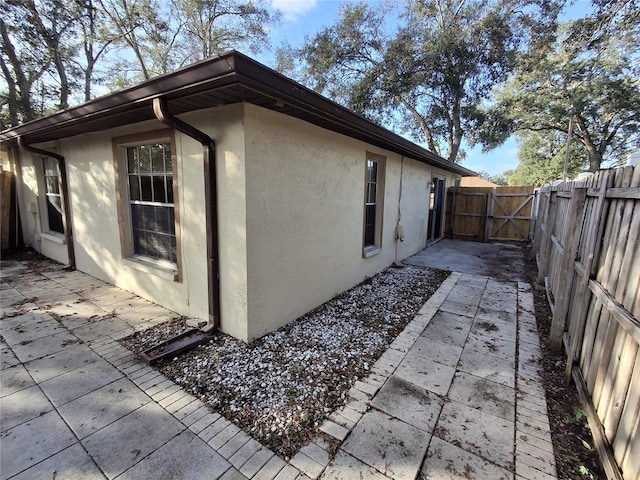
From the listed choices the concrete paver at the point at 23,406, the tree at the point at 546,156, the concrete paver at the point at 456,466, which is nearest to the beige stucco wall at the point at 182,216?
the concrete paver at the point at 23,406

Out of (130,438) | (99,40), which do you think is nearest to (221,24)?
(99,40)

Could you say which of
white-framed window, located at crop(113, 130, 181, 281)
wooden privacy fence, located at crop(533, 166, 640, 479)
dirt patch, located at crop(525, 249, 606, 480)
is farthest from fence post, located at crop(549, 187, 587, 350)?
white-framed window, located at crop(113, 130, 181, 281)

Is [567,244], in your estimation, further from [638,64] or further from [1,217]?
[638,64]

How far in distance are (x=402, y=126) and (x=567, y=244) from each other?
1423 cm

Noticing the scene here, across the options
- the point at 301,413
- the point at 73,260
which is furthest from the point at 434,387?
the point at 73,260

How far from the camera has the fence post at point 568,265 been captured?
9.50 ft

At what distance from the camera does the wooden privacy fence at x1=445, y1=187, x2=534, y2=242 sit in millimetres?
9898

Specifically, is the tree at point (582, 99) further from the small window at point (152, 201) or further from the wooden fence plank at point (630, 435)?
the small window at point (152, 201)

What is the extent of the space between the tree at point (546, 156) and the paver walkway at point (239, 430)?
25.2 m

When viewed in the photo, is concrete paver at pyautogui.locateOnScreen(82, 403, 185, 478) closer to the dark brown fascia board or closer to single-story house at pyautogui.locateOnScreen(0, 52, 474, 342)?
single-story house at pyautogui.locateOnScreen(0, 52, 474, 342)

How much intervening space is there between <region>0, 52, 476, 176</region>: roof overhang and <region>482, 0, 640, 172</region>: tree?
1317 centimetres

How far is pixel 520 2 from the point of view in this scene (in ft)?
36.0

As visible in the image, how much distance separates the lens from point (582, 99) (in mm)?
14742

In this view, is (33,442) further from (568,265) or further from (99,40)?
(99,40)
